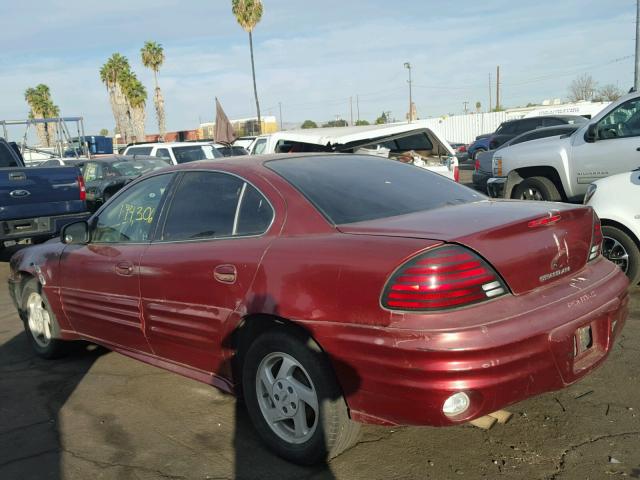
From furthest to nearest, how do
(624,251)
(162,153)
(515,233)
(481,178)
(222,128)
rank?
(222,128)
(162,153)
(481,178)
(624,251)
(515,233)

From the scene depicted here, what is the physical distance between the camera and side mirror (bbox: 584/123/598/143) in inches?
290

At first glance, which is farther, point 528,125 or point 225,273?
point 528,125

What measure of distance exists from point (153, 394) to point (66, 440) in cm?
73

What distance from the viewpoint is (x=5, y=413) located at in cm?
394

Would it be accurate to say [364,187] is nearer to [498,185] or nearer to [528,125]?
[498,185]

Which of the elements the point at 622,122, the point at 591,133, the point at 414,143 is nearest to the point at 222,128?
the point at 414,143

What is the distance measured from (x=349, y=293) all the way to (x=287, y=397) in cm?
72

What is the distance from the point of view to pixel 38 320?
5.02 meters

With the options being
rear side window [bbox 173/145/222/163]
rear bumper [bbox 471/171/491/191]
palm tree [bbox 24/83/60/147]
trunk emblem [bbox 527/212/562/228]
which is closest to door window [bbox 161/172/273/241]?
trunk emblem [bbox 527/212/562/228]

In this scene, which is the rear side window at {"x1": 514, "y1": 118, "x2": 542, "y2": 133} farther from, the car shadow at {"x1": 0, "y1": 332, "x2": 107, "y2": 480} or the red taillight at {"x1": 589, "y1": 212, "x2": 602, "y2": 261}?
the car shadow at {"x1": 0, "y1": 332, "x2": 107, "y2": 480}

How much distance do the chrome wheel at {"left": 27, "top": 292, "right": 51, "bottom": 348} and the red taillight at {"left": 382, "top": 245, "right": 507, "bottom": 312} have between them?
341cm

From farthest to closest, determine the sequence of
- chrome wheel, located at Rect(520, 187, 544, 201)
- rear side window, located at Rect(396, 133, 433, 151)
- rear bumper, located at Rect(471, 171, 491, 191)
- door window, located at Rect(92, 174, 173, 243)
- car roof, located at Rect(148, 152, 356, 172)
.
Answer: rear bumper, located at Rect(471, 171, 491, 191) < rear side window, located at Rect(396, 133, 433, 151) < chrome wheel, located at Rect(520, 187, 544, 201) < door window, located at Rect(92, 174, 173, 243) < car roof, located at Rect(148, 152, 356, 172)

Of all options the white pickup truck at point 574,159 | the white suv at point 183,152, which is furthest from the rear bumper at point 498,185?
the white suv at point 183,152

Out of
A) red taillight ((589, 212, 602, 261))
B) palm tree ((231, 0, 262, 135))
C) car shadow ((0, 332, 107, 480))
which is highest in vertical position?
palm tree ((231, 0, 262, 135))
